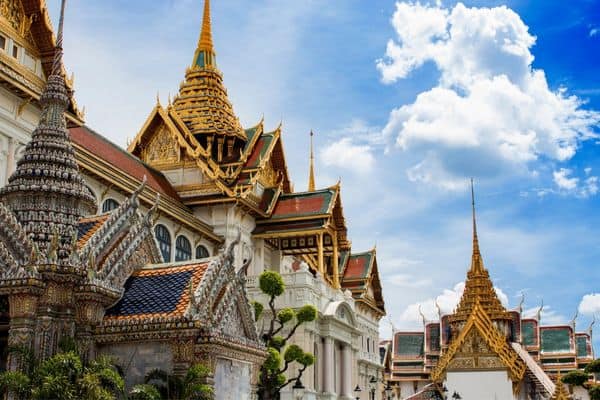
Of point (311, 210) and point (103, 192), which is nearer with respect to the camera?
point (103, 192)

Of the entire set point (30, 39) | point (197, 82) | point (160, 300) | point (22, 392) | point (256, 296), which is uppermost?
point (197, 82)

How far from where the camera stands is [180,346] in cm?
881

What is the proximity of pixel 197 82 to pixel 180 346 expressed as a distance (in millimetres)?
36662

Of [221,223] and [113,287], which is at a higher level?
[221,223]

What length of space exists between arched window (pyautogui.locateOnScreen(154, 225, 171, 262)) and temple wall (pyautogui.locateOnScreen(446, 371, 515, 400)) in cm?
1375

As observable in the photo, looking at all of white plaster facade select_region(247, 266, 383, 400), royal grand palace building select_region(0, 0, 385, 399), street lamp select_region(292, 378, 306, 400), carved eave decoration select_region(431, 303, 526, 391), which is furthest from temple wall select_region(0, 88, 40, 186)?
carved eave decoration select_region(431, 303, 526, 391)

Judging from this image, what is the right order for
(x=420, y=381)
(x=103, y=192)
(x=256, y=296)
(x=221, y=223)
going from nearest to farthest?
1. (x=103, y=192)
2. (x=256, y=296)
3. (x=221, y=223)
4. (x=420, y=381)

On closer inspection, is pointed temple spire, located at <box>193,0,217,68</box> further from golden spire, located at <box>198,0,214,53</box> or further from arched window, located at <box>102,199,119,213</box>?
arched window, located at <box>102,199,119,213</box>

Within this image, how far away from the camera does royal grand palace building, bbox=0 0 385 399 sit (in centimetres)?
877

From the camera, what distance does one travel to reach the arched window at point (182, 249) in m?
34.4

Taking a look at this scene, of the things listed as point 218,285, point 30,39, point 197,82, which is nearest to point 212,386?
point 218,285

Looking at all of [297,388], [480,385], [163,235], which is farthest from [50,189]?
[480,385]

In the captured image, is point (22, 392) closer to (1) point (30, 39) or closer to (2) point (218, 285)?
(2) point (218, 285)

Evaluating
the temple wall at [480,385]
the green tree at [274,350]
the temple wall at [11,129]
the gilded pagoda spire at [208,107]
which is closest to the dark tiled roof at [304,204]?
the gilded pagoda spire at [208,107]
